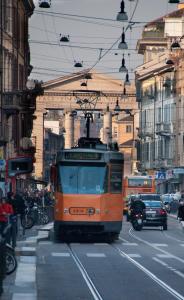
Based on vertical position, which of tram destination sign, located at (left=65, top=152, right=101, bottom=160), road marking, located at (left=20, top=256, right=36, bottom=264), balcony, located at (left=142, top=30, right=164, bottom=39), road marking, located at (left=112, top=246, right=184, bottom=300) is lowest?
road marking, located at (left=112, top=246, right=184, bottom=300)

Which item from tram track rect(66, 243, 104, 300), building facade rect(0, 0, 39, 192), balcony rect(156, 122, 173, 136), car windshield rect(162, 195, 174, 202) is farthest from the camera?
balcony rect(156, 122, 173, 136)

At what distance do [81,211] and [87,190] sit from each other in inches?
27.5

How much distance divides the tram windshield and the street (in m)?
1.83

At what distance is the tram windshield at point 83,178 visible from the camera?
42.8 metres

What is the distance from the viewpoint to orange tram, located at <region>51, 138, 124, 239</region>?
140ft

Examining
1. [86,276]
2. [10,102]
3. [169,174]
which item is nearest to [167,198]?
[169,174]

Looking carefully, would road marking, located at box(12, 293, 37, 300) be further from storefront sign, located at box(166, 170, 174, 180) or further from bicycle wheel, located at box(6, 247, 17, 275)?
storefront sign, located at box(166, 170, 174, 180)

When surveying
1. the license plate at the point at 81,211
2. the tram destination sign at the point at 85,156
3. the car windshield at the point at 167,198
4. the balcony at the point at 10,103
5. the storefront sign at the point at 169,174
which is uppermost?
the balcony at the point at 10,103

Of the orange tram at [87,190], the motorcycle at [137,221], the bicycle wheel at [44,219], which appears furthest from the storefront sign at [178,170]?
the orange tram at [87,190]

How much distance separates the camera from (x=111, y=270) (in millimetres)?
30359

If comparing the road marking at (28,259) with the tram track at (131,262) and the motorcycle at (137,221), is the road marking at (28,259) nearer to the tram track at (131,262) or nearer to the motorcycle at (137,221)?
the tram track at (131,262)

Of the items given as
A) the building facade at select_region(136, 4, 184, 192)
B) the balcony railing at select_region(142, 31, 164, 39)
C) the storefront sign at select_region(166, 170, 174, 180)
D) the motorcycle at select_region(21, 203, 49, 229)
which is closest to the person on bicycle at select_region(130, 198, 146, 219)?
the motorcycle at select_region(21, 203, 49, 229)

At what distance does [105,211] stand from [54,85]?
114466 mm

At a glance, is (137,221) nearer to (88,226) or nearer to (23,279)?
(88,226)
